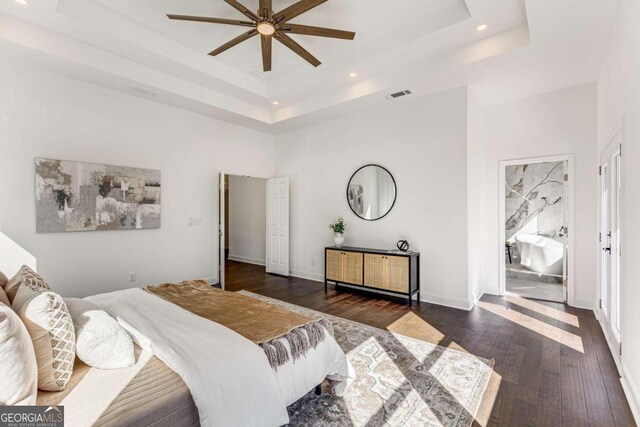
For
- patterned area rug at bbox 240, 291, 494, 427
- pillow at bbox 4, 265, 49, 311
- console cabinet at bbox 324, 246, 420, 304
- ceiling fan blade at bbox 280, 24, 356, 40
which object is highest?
ceiling fan blade at bbox 280, 24, 356, 40

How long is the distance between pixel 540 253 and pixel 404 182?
3.17m

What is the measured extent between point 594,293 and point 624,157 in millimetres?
2529

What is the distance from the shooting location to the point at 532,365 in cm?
260

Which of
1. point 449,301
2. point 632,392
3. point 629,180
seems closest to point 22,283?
point 632,392

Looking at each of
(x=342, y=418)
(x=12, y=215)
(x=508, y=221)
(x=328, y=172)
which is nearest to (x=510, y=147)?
(x=508, y=221)

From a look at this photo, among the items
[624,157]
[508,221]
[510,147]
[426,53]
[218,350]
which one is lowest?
[218,350]

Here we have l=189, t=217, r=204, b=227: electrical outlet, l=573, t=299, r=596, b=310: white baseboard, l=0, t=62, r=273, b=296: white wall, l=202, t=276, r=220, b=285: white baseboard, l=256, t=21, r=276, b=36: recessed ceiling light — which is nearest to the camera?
l=256, t=21, r=276, b=36: recessed ceiling light

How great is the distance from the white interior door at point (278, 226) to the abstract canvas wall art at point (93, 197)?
90.4 inches

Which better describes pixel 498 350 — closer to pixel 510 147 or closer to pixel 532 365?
pixel 532 365

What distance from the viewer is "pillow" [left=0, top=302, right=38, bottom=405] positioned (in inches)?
43.7

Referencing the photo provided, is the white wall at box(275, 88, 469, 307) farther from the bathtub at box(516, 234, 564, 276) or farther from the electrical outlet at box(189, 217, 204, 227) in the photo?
the bathtub at box(516, 234, 564, 276)

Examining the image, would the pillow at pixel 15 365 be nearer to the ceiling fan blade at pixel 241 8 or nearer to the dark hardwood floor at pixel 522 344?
the dark hardwood floor at pixel 522 344

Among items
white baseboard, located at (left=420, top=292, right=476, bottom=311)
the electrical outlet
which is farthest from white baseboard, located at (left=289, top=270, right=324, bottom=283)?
the electrical outlet

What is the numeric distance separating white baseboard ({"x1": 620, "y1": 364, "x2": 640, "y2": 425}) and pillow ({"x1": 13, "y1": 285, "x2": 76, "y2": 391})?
327 centimetres
